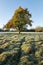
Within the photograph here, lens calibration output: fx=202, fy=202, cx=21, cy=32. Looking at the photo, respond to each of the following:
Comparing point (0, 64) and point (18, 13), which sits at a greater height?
point (18, 13)

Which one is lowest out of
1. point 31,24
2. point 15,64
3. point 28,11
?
point 15,64

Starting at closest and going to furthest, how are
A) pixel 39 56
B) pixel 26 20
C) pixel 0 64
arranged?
pixel 0 64 < pixel 39 56 < pixel 26 20

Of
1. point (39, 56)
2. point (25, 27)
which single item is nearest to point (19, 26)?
point (25, 27)

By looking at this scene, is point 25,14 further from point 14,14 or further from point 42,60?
point 42,60

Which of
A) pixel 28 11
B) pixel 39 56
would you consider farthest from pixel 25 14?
pixel 39 56

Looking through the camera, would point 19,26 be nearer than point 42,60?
No

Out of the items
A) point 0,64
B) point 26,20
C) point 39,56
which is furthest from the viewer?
point 26,20

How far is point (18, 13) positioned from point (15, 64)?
55.2m

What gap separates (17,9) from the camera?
7475 centimetres

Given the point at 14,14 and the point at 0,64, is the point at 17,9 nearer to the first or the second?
the point at 14,14

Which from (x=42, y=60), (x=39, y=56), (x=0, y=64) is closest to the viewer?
(x=0, y=64)

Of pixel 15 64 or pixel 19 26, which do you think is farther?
pixel 19 26

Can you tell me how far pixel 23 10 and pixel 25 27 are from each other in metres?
6.30

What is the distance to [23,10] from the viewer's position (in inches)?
2923
